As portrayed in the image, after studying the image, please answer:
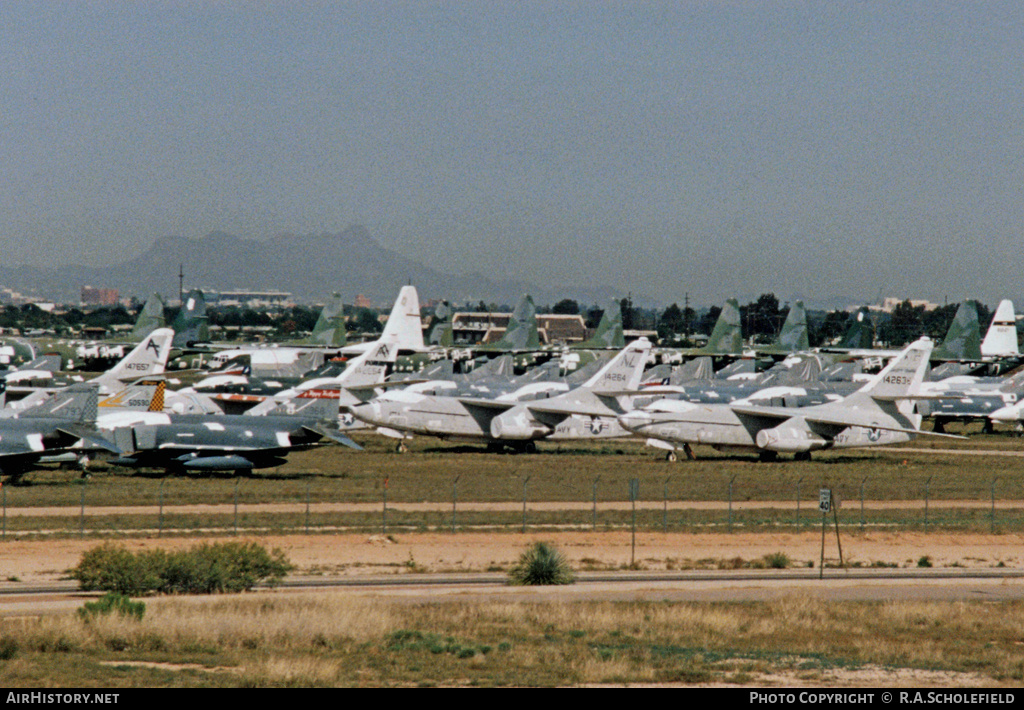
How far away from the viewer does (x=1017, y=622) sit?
97.5 feet

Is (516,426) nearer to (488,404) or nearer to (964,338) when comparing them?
(488,404)

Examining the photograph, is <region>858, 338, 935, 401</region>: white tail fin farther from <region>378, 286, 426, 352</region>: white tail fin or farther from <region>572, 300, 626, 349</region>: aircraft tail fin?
<region>572, 300, 626, 349</region>: aircraft tail fin

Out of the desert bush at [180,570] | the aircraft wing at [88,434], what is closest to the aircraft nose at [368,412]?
the aircraft wing at [88,434]

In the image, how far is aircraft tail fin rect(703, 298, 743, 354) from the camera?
14075 cm

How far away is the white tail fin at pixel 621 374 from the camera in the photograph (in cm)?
7781

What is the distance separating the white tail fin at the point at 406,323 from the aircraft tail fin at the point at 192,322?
91.8 feet

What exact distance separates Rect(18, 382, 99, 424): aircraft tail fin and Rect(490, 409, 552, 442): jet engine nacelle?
2577 cm

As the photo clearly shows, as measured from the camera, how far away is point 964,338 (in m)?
130

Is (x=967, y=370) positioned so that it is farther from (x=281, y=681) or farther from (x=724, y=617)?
(x=281, y=681)

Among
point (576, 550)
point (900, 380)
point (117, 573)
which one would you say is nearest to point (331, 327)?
point (900, 380)

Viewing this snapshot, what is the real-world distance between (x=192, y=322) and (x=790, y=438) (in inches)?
3467

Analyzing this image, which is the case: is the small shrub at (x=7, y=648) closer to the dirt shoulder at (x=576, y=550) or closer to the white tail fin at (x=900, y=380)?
the dirt shoulder at (x=576, y=550)

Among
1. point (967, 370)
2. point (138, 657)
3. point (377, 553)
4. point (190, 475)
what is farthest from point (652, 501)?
point (967, 370)
